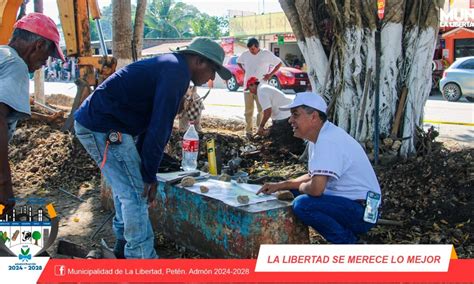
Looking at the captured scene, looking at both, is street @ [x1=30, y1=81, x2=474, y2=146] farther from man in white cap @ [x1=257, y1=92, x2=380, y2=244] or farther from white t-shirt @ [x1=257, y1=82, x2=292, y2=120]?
man in white cap @ [x1=257, y1=92, x2=380, y2=244]

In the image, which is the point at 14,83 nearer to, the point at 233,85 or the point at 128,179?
the point at 128,179

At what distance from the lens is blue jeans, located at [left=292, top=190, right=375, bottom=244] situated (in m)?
3.92

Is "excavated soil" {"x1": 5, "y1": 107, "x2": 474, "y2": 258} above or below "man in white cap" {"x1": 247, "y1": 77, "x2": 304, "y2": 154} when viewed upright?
below

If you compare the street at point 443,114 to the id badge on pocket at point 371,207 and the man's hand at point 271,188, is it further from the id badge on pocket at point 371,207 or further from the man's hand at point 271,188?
the man's hand at point 271,188

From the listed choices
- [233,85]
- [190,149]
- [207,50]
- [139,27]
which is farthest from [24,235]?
[233,85]

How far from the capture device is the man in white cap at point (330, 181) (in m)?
3.90

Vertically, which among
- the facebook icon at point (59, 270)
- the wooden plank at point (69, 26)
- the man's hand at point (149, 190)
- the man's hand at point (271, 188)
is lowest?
the facebook icon at point (59, 270)

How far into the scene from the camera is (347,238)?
395cm

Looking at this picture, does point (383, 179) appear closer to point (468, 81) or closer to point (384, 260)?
point (384, 260)

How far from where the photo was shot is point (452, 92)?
17.8m

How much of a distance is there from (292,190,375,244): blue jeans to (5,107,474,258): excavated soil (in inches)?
32.1

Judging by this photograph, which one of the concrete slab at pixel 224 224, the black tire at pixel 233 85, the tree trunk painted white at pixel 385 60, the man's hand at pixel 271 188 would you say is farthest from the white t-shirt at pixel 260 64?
the black tire at pixel 233 85

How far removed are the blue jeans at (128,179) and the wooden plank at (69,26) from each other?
3.95m

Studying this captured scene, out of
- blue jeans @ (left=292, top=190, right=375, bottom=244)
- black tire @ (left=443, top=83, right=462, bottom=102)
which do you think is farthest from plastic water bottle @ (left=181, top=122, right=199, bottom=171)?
black tire @ (left=443, top=83, right=462, bottom=102)
